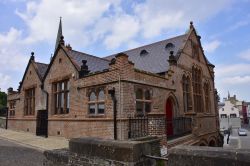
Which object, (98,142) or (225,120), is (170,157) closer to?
(98,142)

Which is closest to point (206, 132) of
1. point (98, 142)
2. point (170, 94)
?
point (170, 94)

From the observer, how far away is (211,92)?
24.2 metres

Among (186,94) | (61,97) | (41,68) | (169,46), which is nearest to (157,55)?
(169,46)

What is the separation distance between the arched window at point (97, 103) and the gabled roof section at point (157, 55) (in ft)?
15.8

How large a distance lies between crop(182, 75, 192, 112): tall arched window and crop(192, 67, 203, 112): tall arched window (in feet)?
4.71

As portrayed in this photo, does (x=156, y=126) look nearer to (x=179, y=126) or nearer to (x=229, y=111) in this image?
(x=179, y=126)

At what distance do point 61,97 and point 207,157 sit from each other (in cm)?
1500

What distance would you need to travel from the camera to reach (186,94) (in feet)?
60.3

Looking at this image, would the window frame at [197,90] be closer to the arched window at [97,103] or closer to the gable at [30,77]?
the arched window at [97,103]

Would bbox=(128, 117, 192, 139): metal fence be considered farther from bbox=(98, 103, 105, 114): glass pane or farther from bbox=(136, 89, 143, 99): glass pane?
bbox=(98, 103, 105, 114): glass pane

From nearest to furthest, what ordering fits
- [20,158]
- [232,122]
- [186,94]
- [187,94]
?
[20,158], [186,94], [187,94], [232,122]

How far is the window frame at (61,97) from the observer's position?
16.2 metres

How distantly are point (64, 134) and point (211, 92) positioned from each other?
15608mm

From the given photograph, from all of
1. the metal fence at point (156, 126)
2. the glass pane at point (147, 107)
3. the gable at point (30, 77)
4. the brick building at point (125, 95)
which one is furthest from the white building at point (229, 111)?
the glass pane at point (147, 107)
